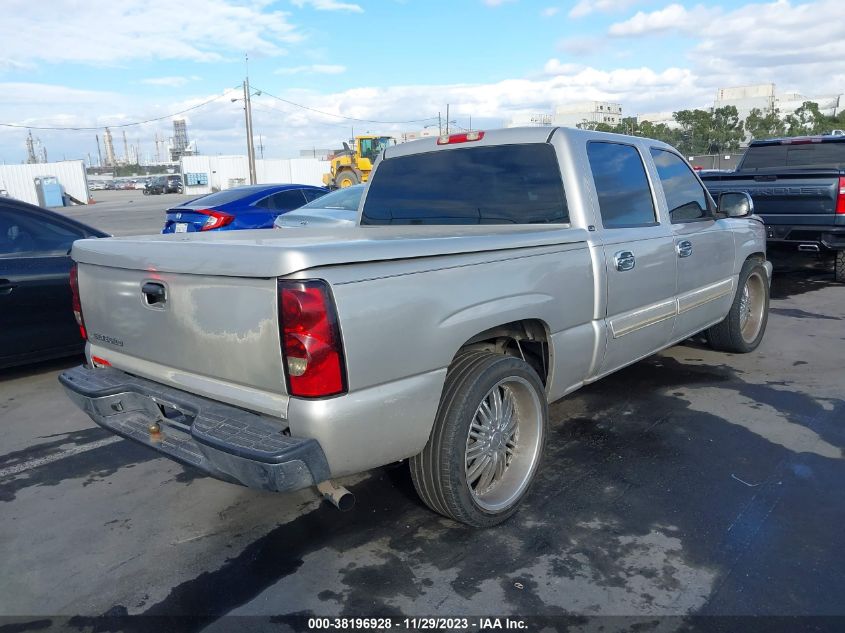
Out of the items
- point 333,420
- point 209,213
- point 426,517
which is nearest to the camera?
point 333,420

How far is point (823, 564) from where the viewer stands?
112 inches

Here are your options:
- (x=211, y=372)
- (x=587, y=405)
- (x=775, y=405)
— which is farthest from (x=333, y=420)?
(x=775, y=405)

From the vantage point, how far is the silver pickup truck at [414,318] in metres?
2.45

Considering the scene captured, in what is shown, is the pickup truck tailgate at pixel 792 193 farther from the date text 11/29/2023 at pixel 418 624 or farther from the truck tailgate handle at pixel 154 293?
the truck tailgate handle at pixel 154 293

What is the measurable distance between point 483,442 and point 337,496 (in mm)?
822

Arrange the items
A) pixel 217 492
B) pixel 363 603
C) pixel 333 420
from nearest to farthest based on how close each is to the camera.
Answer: pixel 333 420 < pixel 363 603 < pixel 217 492

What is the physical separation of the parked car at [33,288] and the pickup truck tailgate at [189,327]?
2484 millimetres

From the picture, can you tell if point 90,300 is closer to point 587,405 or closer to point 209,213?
point 587,405

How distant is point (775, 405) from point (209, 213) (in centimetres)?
771

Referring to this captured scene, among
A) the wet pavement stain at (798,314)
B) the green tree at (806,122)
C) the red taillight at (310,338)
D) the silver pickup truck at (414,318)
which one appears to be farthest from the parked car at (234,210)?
the green tree at (806,122)

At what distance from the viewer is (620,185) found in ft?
13.7

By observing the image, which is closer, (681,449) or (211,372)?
(211,372)

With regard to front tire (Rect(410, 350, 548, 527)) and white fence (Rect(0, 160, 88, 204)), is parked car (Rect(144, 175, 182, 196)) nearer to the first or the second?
white fence (Rect(0, 160, 88, 204))

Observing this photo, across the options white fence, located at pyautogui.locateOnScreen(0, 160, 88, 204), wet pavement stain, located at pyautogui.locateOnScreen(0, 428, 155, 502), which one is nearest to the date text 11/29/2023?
wet pavement stain, located at pyautogui.locateOnScreen(0, 428, 155, 502)
